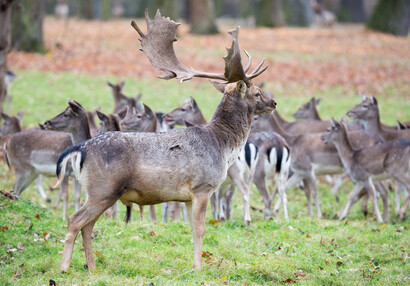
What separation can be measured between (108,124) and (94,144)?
3.06 metres

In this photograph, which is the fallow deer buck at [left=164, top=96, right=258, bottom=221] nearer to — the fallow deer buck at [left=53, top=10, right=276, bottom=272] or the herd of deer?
the herd of deer

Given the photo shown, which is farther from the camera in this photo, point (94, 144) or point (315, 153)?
point (315, 153)

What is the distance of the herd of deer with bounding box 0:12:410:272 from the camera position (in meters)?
5.93

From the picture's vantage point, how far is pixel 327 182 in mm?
12711

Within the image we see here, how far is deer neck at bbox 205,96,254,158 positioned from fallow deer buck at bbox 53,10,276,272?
10 millimetres

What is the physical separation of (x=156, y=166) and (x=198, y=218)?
0.66 meters

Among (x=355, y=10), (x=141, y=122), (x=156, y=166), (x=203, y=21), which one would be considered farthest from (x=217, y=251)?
(x=355, y=10)

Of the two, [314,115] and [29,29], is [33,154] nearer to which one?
[314,115]

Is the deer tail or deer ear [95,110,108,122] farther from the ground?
the deer tail

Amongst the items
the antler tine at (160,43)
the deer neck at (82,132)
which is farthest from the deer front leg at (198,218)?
the deer neck at (82,132)

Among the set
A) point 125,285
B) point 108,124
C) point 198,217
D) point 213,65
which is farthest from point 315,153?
point 213,65

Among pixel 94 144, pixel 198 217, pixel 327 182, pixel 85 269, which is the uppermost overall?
pixel 94 144

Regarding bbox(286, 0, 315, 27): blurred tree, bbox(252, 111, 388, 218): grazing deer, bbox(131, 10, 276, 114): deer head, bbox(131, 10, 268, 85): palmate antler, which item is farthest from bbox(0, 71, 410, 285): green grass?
bbox(286, 0, 315, 27): blurred tree

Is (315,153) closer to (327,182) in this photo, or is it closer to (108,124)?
(327,182)
